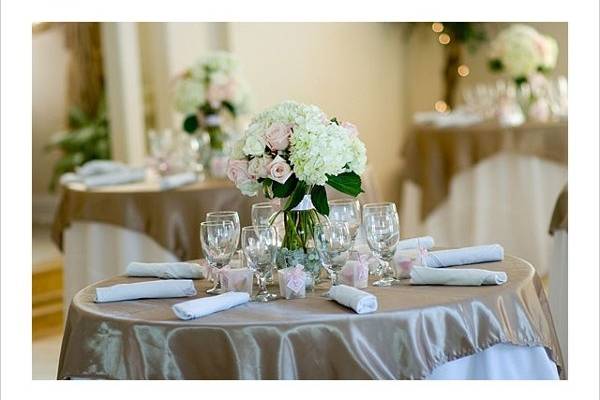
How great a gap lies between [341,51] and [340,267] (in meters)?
6.29

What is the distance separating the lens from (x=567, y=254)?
441 cm

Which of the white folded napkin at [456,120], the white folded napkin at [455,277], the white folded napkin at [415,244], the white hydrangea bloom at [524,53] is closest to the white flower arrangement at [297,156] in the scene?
the white folded napkin at [455,277]

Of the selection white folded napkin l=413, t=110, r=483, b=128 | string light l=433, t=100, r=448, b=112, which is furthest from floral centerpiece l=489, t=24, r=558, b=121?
string light l=433, t=100, r=448, b=112

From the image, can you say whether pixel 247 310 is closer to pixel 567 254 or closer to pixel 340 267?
pixel 340 267

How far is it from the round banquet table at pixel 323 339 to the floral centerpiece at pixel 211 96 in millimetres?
2833

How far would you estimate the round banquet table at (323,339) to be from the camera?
2.48 meters

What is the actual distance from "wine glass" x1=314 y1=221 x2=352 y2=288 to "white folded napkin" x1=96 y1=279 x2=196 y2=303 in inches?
14.5

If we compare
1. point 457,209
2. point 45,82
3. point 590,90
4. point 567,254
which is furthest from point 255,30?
point 590,90

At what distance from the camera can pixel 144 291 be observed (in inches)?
110

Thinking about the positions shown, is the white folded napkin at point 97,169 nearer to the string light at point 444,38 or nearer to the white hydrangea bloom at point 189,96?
the white hydrangea bloom at point 189,96

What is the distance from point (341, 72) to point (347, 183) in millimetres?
6187

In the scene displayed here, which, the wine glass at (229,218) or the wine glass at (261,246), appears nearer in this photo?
the wine glass at (261,246)

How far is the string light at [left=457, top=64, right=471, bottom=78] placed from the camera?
1003 centimetres

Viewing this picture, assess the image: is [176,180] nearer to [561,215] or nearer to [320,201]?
[561,215]
